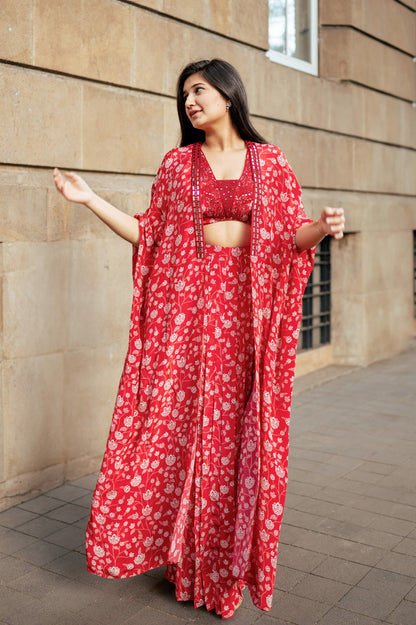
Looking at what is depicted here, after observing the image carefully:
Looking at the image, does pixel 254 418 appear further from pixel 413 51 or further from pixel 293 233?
pixel 413 51

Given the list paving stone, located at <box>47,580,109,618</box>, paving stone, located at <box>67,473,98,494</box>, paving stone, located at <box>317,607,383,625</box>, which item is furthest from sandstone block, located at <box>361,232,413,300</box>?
paving stone, located at <box>47,580,109,618</box>

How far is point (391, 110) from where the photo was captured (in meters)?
9.19

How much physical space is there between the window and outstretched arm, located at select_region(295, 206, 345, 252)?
189 inches

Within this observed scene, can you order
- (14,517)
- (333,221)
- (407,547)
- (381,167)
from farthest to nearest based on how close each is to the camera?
(381,167) < (14,517) < (407,547) < (333,221)

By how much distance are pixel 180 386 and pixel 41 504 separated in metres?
1.69

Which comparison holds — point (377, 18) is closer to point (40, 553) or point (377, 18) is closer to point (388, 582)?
point (388, 582)

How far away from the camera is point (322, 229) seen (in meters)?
3.10

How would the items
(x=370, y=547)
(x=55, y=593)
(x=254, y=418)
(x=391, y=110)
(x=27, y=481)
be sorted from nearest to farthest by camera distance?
1. (x=254, y=418)
2. (x=55, y=593)
3. (x=370, y=547)
4. (x=27, y=481)
5. (x=391, y=110)

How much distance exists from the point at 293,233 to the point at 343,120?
5.31 meters

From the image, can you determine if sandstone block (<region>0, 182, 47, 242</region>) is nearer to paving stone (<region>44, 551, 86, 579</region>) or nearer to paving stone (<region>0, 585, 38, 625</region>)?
paving stone (<region>44, 551, 86, 579</region>)

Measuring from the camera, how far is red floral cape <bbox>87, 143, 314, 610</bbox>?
321cm

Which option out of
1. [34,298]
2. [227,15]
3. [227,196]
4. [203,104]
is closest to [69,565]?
[34,298]

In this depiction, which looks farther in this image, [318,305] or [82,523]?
[318,305]

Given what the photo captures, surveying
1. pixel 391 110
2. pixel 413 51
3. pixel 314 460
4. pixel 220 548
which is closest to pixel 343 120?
pixel 391 110
